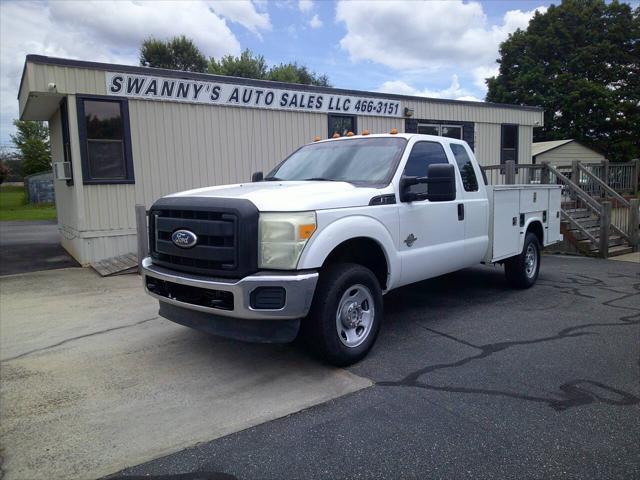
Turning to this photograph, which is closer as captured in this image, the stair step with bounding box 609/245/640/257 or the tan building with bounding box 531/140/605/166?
the stair step with bounding box 609/245/640/257

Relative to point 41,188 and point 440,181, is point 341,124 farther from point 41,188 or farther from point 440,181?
point 41,188

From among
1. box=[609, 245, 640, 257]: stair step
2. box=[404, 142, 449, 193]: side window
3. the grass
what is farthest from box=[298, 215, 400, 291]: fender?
the grass

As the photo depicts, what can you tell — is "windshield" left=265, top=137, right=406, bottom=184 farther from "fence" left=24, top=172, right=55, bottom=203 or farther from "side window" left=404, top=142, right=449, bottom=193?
"fence" left=24, top=172, right=55, bottom=203

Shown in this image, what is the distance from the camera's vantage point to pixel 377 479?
2734 millimetres

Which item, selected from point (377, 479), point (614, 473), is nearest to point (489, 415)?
point (614, 473)

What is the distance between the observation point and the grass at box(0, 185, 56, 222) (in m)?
24.7

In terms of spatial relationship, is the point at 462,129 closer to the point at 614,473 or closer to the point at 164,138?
the point at 164,138

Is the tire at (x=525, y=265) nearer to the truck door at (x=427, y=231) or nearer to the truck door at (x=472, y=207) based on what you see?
the truck door at (x=472, y=207)

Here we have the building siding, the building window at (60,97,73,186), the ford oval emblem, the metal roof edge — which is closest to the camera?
the ford oval emblem

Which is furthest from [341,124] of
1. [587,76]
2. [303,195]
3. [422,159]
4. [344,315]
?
[587,76]

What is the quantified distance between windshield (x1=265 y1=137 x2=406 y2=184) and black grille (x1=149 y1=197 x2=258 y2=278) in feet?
4.91

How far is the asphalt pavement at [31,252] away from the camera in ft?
32.5

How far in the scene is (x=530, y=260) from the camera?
24.5 feet

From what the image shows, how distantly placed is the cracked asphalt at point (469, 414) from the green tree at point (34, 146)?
45.9 metres
